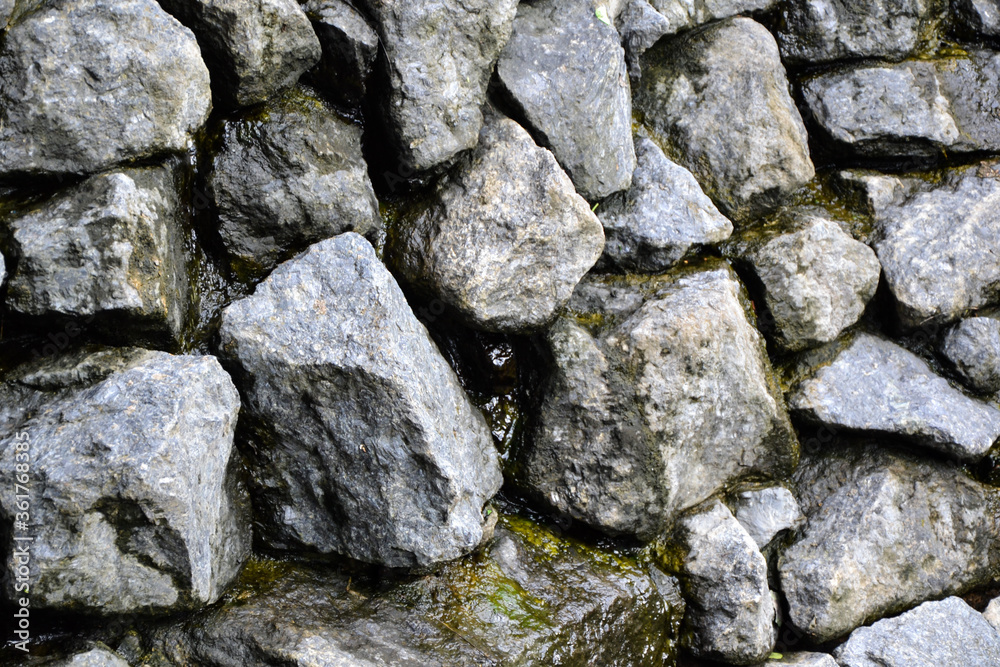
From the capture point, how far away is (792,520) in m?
3.61

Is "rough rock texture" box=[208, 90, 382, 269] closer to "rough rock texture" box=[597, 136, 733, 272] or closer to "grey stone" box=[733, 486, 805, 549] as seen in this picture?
"rough rock texture" box=[597, 136, 733, 272]

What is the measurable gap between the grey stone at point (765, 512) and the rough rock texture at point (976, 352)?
3.51ft

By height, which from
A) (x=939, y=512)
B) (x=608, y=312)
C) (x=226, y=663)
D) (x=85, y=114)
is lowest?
(x=226, y=663)

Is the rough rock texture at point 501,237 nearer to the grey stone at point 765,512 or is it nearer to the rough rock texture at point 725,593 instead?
the rough rock texture at point 725,593

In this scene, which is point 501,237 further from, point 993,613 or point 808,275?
point 993,613

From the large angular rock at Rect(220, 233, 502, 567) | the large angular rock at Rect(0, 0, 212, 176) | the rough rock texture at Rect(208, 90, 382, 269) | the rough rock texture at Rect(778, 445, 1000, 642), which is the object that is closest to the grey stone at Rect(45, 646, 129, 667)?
the large angular rock at Rect(220, 233, 502, 567)

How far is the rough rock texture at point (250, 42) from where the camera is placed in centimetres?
249

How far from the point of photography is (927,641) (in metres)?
3.49

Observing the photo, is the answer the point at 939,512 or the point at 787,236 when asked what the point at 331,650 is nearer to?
the point at 787,236

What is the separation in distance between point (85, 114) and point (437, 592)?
190 centimetres

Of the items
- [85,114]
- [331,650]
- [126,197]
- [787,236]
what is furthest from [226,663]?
[787,236]

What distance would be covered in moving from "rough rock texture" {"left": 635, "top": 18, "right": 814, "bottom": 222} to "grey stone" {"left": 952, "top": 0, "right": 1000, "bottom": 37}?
1.35 metres

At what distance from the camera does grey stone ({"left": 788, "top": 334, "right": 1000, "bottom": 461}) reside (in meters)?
3.59

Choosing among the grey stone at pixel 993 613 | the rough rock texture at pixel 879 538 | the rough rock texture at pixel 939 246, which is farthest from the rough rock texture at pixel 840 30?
the grey stone at pixel 993 613
